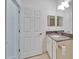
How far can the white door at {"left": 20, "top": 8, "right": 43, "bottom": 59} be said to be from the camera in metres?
5.29

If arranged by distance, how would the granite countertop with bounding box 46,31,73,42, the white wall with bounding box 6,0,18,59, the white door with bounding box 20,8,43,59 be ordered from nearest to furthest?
Result: the white wall with bounding box 6,0,18,59
the granite countertop with bounding box 46,31,73,42
the white door with bounding box 20,8,43,59

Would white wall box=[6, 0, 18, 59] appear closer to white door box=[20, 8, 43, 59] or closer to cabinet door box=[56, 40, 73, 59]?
cabinet door box=[56, 40, 73, 59]

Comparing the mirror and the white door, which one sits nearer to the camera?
the white door

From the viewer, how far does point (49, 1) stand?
6738 mm

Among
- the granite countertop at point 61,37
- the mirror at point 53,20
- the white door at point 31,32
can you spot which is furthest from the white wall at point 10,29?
the mirror at point 53,20

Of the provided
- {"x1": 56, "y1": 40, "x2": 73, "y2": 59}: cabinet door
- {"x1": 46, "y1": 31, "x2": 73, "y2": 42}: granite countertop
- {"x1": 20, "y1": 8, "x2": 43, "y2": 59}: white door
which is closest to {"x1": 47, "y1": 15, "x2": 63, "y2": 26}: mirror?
{"x1": 46, "y1": 31, "x2": 73, "y2": 42}: granite countertop

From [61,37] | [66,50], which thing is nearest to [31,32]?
[61,37]

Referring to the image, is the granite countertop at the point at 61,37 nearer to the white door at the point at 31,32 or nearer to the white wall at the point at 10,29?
the white door at the point at 31,32

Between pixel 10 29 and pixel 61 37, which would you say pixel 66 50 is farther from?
pixel 10 29

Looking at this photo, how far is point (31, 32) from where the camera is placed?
5516 mm

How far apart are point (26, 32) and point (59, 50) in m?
2.25
